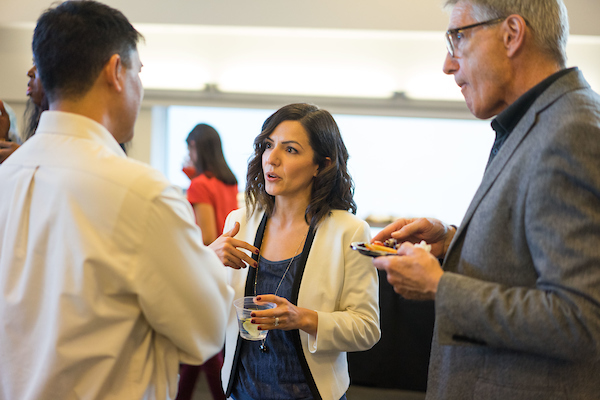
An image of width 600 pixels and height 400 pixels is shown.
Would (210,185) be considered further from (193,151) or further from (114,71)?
(114,71)

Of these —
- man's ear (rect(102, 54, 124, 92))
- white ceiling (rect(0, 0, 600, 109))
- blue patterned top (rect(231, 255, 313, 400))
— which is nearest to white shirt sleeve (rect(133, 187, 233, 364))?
man's ear (rect(102, 54, 124, 92))

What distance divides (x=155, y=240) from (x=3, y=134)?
1327 millimetres

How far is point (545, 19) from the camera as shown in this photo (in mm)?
1050

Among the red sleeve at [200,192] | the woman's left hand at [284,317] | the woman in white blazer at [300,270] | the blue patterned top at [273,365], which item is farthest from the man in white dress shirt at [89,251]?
the red sleeve at [200,192]

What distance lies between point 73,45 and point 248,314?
32.5 inches

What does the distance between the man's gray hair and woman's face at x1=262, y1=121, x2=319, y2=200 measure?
2.58 ft

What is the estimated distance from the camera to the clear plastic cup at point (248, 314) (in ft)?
4.51

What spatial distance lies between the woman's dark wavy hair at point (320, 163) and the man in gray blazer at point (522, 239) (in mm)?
622

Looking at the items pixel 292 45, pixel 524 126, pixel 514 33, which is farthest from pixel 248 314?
pixel 292 45

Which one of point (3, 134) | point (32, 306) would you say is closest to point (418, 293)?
point (32, 306)

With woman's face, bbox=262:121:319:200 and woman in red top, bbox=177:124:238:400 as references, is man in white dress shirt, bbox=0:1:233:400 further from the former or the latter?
woman in red top, bbox=177:124:238:400

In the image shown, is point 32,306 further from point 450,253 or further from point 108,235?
point 450,253

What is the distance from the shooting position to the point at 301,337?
1504 millimetres

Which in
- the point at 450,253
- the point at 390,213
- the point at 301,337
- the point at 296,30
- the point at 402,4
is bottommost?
the point at 390,213
